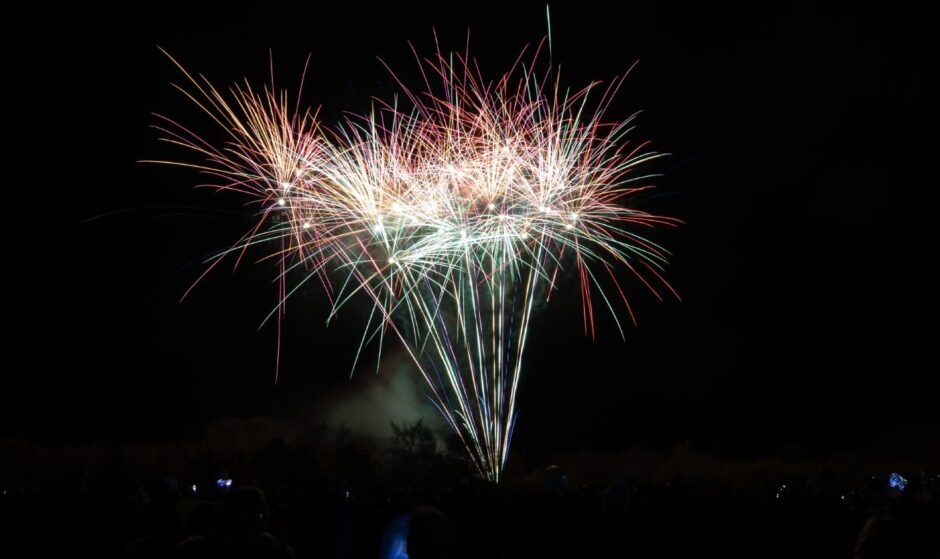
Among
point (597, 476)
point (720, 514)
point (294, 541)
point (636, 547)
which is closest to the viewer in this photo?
point (636, 547)

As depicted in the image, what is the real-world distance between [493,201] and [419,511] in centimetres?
1319

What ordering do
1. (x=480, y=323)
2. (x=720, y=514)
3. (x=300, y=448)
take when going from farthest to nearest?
(x=300, y=448) < (x=480, y=323) < (x=720, y=514)

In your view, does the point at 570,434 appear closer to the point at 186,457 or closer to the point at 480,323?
the point at 186,457

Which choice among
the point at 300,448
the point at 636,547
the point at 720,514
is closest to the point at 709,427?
the point at 300,448

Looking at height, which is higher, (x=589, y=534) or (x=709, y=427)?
(x=709, y=427)

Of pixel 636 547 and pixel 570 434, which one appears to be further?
pixel 570 434

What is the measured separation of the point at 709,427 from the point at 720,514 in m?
28.9

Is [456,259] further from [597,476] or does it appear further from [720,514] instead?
[597,476]

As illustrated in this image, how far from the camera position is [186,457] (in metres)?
30.6

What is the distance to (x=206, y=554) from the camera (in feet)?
11.5

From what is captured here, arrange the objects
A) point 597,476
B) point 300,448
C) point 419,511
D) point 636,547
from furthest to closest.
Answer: point 597,476 → point 300,448 → point 636,547 → point 419,511

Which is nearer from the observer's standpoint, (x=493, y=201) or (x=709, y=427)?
(x=493, y=201)

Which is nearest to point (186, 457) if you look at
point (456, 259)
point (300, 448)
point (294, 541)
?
point (300, 448)

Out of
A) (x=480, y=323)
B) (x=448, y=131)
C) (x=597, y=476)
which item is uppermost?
(x=448, y=131)
